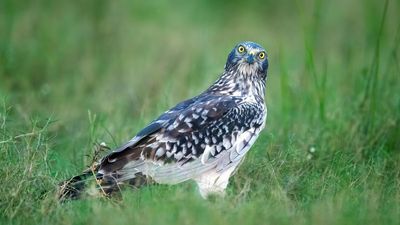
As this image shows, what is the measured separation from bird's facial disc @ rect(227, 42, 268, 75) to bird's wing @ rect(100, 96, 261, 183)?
1.49 ft

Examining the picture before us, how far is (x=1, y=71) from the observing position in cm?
993

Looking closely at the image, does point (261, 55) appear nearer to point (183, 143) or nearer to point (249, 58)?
point (249, 58)

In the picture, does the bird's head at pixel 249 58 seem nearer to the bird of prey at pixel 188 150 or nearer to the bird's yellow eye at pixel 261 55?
the bird's yellow eye at pixel 261 55

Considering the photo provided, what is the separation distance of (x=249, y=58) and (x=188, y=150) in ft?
3.16

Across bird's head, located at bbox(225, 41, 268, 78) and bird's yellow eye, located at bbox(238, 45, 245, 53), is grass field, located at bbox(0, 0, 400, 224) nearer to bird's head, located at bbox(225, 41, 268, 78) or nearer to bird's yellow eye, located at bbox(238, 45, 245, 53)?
bird's head, located at bbox(225, 41, 268, 78)

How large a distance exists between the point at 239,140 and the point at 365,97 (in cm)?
205

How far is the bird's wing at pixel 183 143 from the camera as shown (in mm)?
6543

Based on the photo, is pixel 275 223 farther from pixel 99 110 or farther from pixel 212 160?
pixel 99 110

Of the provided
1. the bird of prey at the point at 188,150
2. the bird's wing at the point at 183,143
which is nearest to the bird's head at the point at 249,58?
the bird of prey at the point at 188,150

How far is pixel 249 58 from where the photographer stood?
7.11 m

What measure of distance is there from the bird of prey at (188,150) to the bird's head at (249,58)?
0.33 metres

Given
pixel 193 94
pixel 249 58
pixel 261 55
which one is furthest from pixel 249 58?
pixel 193 94

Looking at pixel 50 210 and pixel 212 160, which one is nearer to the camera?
pixel 50 210

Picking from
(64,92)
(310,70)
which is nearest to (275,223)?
(310,70)
